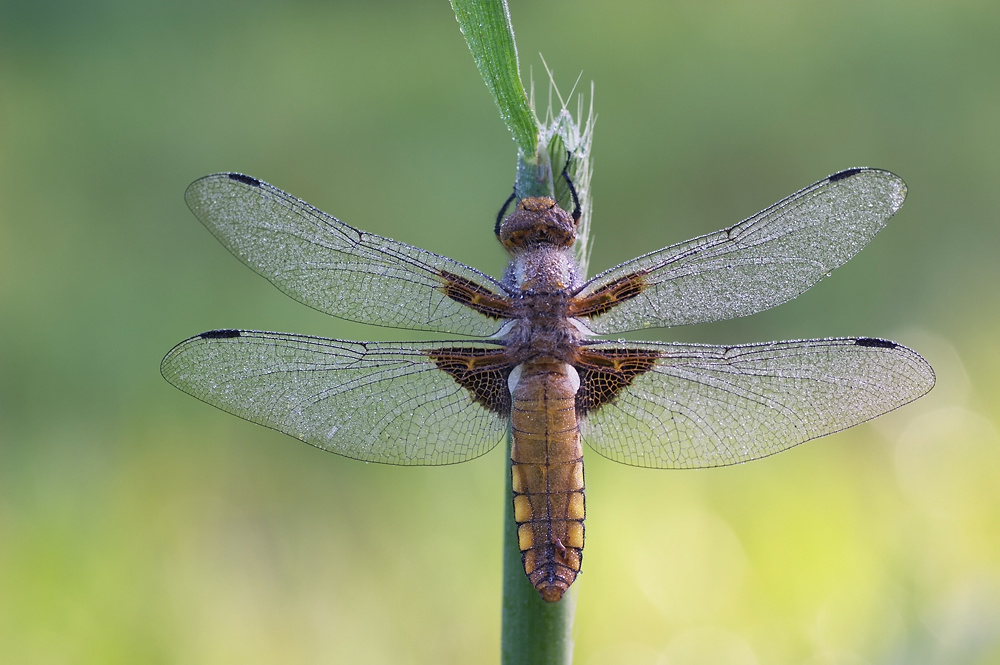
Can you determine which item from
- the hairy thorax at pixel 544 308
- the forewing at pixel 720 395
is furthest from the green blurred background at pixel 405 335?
the hairy thorax at pixel 544 308

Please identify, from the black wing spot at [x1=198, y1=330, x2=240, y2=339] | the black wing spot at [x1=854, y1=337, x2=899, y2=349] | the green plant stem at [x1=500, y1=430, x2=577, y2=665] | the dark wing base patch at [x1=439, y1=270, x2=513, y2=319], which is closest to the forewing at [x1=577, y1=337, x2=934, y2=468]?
the black wing spot at [x1=854, y1=337, x2=899, y2=349]

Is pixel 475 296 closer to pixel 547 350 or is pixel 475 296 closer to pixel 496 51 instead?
pixel 547 350

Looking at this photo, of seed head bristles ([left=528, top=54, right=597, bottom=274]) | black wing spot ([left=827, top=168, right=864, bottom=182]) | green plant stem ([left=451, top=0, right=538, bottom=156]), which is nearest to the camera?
green plant stem ([left=451, top=0, right=538, bottom=156])

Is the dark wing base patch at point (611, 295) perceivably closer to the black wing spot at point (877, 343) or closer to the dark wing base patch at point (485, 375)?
the dark wing base patch at point (485, 375)

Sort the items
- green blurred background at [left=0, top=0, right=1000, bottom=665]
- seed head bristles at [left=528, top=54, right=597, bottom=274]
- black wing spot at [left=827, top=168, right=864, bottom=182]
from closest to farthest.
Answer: seed head bristles at [left=528, top=54, right=597, bottom=274] → black wing spot at [left=827, top=168, right=864, bottom=182] → green blurred background at [left=0, top=0, right=1000, bottom=665]

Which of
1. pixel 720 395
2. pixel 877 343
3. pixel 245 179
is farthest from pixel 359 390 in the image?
pixel 877 343

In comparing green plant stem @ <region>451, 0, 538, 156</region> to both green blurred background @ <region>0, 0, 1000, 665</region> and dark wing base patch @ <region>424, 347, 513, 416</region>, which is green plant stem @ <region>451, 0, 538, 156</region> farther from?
green blurred background @ <region>0, 0, 1000, 665</region>
